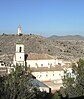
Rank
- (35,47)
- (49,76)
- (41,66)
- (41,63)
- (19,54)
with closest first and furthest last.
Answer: (19,54)
(49,76)
(41,63)
(41,66)
(35,47)

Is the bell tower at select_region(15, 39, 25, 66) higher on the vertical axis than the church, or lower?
higher

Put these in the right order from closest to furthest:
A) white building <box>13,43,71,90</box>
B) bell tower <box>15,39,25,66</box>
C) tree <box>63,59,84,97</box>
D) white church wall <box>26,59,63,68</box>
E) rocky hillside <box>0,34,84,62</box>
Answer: tree <box>63,59,84,97</box>, bell tower <box>15,39,25,66</box>, white building <box>13,43,71,90</box>, white church wall <box>26,59,63,68</box>, rocky hillside <box>0,34,84,62</box>

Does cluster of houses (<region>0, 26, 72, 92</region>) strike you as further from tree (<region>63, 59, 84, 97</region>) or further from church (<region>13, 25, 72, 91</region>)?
tree (<region>63, 59, 84, 97</region>)

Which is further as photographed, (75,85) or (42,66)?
(42,66)

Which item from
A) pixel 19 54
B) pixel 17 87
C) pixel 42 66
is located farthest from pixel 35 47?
pixel 17 87

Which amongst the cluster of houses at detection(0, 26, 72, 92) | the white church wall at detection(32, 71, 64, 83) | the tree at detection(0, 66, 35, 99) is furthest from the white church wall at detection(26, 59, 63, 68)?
the tree at detection(0, 66, 35, 99)

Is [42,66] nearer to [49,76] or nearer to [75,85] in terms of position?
[49,76]

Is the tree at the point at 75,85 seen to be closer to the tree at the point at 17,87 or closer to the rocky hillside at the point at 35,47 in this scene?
the tree at the point at 17,87

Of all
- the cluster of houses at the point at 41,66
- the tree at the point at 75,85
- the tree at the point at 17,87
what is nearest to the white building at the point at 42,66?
the cluster of houses at the point at 41,66

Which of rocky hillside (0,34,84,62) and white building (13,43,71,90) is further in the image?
rocky hillside (0,34,84,62)

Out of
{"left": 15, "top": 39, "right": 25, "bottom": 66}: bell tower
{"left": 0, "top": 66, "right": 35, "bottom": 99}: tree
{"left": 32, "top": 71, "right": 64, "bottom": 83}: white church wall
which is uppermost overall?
{"left": 15, "top": 39, "right": 25, "bottom": 66}: bell tower

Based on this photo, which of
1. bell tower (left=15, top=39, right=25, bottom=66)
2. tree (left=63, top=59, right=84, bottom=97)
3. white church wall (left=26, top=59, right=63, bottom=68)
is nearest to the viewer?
tree (left=63, top=59, right=84, bottom=97)

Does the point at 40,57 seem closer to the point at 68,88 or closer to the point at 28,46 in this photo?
the point at 68,88

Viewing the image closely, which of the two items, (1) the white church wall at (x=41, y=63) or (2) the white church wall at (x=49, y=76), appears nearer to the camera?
(2) the white church wall at (x=49, y=76)
